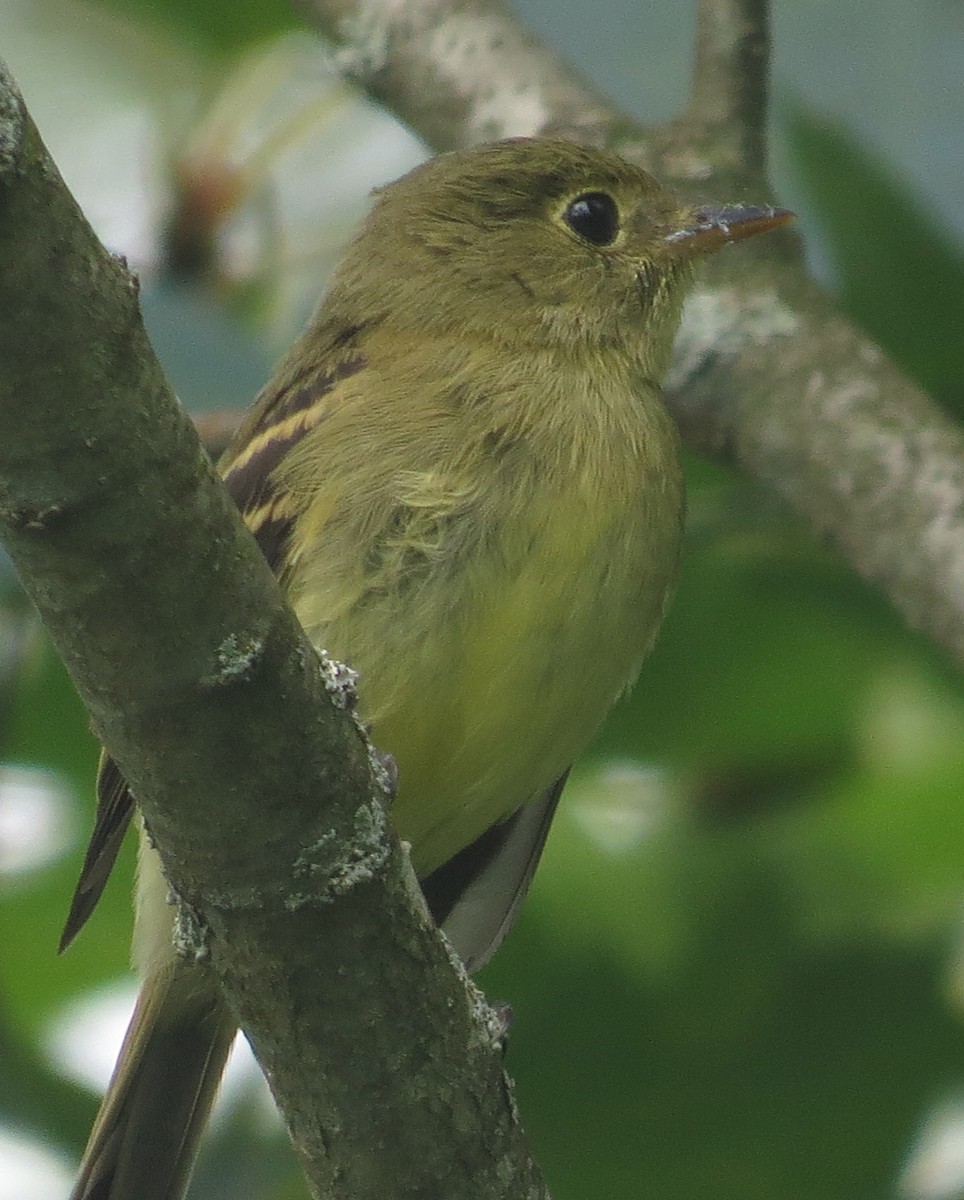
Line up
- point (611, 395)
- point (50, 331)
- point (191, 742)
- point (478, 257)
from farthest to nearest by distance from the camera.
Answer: point (478, 257), point (611, 395), point (191, 742), point (50, 331)

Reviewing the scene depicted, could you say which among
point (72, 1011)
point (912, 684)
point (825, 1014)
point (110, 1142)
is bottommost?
point (110, 1142)

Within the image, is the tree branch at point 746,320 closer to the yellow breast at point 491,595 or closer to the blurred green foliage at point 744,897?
the blurred green foliage at point 744,897

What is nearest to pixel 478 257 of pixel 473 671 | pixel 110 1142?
pixel 473 671

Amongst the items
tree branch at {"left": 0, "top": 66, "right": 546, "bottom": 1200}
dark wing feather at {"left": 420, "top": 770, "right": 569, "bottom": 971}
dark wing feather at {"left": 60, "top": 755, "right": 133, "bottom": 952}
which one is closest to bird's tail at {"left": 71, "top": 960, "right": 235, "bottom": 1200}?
dark wing feather at {"left": 60, "top": 755, "right": 133, "bottom": 952}

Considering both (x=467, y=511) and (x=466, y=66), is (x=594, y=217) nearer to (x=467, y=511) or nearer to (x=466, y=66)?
(x=466, y=66)

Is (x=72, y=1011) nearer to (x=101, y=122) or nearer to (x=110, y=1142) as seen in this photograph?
(x=110, y=1142)

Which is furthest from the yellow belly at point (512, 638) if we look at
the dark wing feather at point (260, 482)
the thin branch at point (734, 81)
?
the thin branch at point (734, 81)

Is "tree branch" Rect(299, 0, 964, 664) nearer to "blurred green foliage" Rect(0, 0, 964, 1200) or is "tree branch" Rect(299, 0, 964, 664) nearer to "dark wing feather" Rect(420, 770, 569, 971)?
"blurred green foliage" Rect(0, 0, 964, 1200)
